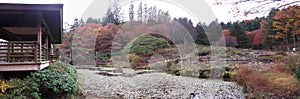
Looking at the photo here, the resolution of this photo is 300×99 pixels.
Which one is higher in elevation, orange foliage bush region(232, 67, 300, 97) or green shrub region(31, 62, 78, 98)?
green shrub region(31, 62, 78, 98)

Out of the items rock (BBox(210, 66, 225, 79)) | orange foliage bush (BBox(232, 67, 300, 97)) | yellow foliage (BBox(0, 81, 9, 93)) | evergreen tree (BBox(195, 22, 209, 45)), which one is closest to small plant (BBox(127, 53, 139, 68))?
rock (BBox(210, 66, 225, 79))

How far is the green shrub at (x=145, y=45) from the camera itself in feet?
70.2

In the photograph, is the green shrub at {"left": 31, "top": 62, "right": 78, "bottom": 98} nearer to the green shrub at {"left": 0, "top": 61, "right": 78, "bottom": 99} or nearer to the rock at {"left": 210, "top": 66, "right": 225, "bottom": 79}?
the green shrub at {"left": 0, "top": 61, "right": 78, "bottom": 99}

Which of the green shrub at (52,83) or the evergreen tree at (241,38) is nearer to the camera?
the green shrub at (52,83)

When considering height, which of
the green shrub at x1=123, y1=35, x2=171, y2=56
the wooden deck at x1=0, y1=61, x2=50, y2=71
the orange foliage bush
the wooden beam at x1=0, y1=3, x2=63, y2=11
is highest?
the wooden beam at x1=0, y1=3, x2=63, y2=11

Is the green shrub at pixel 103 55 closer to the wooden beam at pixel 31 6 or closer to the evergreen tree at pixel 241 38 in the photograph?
the evergreen tree at pixel 241 38

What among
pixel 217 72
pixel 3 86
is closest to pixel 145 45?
pixel 217 72

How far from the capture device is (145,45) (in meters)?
21.6

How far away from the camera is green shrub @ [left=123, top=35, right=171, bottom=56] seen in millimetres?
21391

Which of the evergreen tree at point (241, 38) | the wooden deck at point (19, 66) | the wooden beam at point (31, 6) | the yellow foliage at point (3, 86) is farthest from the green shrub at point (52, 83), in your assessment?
the evergreen tree at point (241, 38)

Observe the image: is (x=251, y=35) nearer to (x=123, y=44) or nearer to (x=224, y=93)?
(x=123, y=44)

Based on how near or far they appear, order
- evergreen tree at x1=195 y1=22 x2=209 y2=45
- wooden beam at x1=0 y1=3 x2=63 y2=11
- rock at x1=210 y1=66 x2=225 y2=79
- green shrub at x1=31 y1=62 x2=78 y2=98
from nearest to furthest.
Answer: wooden beam at x1=0 y1=3 x2=63 y2=11 → green shrub at x1=31 y1=62 x2=78 y2=98 → rock at x1=210 y1=66 x2=225 y2=79 → evergreen tree at x1=195 y1=22 x2=209 y2=45

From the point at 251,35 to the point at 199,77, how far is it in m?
19.2

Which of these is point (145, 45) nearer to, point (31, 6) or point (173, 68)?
→ point (173, 68)
